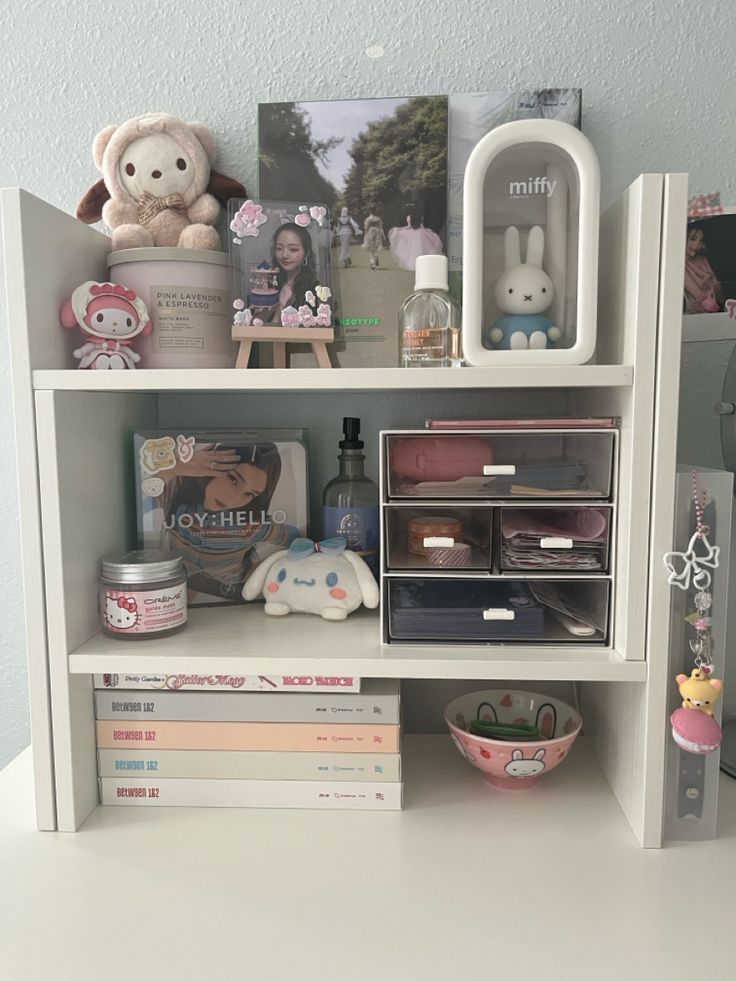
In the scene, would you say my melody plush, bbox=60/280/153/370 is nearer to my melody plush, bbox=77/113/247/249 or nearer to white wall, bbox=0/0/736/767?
my melody plush, bbox=77/113/247/249

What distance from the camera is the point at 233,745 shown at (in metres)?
0.80

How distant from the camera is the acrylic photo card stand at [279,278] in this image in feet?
2.71

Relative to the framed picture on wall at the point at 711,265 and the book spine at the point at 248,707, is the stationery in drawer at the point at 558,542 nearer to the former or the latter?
the book spine at the point at 248,707

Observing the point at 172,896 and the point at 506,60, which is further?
the point at 506,60

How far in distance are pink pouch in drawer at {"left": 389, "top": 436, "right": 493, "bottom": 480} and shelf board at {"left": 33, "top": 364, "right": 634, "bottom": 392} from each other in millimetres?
71

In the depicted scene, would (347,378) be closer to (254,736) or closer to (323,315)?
(323,315)

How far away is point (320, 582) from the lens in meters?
0.87

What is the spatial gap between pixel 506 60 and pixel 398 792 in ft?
2.73

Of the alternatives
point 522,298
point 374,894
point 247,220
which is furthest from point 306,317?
point 374,894

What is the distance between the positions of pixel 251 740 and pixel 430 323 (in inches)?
18.3

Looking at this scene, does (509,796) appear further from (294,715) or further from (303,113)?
(303,113)

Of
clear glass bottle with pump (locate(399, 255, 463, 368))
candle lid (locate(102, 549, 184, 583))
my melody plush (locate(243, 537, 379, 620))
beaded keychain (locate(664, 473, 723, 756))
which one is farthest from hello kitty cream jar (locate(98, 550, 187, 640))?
beaded keychain (locate(664, 473, 723, 756))

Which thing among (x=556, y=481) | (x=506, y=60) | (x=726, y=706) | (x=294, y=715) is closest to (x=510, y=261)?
(x=556, y=481)

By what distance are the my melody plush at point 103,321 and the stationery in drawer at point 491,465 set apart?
29 cm
